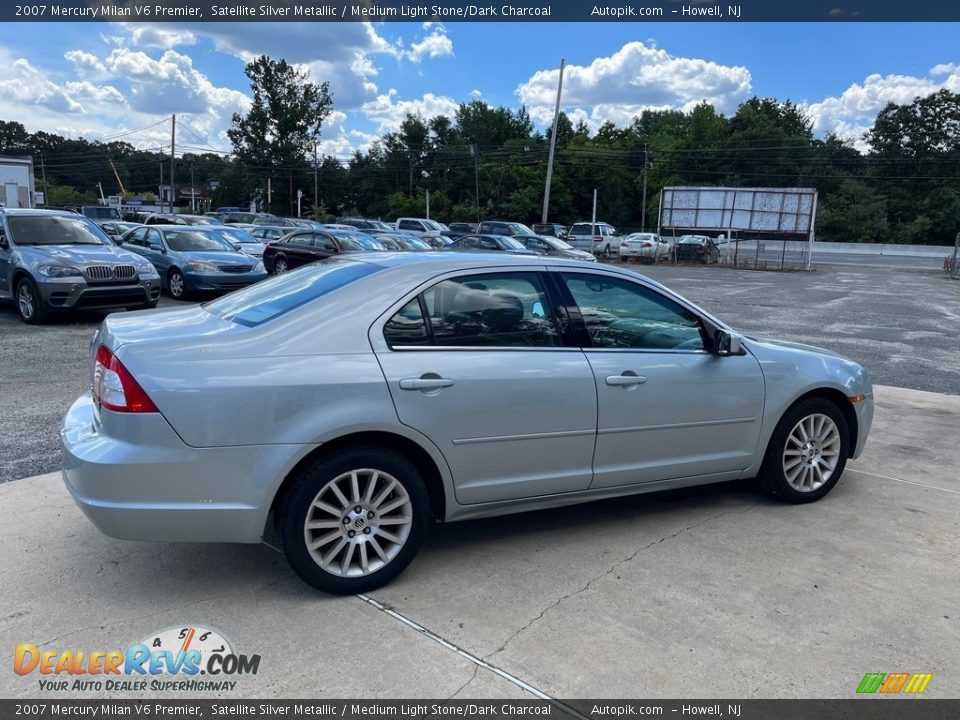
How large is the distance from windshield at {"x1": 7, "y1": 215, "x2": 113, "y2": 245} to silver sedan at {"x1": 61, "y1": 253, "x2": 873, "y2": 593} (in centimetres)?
911

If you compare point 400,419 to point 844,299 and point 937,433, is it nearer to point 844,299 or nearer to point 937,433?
point 937,433

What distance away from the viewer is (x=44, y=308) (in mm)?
10891

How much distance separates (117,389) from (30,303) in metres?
9.50

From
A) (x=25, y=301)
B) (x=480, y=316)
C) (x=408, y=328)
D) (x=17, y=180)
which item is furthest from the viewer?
(x=17, y=180)

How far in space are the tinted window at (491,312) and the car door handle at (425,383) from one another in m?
0.23

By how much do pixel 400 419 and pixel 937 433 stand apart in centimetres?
550

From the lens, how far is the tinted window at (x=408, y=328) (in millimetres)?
3619

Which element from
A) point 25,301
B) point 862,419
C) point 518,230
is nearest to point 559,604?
point 862,419

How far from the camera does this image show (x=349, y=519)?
11.4ft

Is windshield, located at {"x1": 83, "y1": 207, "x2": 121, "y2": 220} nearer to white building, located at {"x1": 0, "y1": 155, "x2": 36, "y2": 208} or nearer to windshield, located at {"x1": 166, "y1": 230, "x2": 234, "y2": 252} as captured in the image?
white building, located at {"x1": 0, "y1": 155, "x2": 36, "y2": 208}

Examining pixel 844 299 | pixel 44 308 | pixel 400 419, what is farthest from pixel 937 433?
pixel 844 299

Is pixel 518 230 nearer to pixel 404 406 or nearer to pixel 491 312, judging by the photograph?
pixel 491 312
